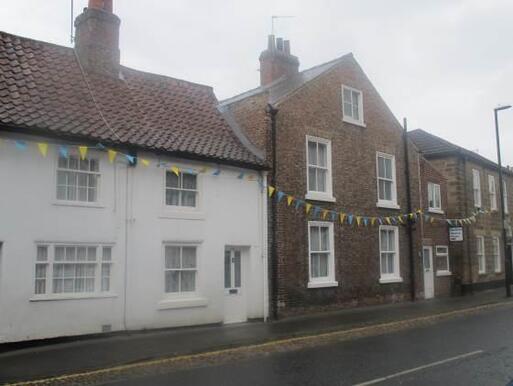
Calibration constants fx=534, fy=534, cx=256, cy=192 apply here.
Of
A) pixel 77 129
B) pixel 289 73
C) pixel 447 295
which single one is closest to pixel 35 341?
pixel 77 129

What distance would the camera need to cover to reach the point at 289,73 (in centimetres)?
2217

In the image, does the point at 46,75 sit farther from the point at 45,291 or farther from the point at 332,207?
the point at 332,207

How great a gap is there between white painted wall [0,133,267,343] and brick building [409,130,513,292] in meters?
13.9

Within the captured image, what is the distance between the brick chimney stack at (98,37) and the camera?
15.9m

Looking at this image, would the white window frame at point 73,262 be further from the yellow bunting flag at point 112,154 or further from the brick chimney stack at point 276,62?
the brick chimney stack at point 276,62

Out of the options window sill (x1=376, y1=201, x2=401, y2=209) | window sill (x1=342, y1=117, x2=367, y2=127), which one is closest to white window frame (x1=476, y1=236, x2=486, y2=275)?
window sill (x1=376, y1=201, x2=401, y2=209)

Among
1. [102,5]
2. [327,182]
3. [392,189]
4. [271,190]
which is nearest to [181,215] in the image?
[271,190]

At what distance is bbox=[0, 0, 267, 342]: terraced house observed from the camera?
39.6ft

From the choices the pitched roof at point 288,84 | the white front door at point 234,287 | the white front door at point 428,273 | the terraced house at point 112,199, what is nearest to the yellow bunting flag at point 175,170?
the terraced house at point 112,199

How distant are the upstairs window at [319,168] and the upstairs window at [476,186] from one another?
1248 centimetres

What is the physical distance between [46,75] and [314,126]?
29.0 ft

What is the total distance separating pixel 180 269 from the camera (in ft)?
47.9

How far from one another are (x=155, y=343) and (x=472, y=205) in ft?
67.9

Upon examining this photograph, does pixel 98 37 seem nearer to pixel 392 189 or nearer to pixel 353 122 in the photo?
pixel 353 122
